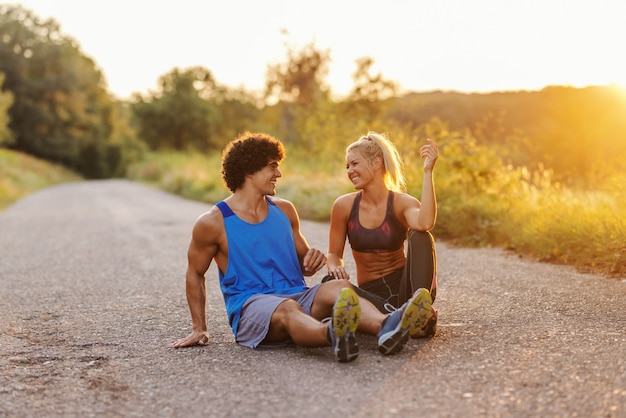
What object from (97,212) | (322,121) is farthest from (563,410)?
(322,121)

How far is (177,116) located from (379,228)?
59363 millimetres

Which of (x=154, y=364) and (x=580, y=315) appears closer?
(x=154, y=364)

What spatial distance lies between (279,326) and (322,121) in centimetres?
1708

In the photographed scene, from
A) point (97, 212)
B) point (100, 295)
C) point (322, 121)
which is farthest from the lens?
point (322, 121)

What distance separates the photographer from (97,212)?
1800cm

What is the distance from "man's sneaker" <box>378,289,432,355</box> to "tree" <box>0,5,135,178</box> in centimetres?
5887

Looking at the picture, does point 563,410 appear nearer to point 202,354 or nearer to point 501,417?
point 501,417

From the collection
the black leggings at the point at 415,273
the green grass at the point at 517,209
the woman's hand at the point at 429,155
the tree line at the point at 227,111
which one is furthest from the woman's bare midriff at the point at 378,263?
the tree line at the point at 227,111

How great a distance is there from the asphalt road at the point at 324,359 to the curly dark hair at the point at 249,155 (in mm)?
1107

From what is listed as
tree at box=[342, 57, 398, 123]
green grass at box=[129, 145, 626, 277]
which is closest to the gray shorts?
green grass at box=[129, 145, 626, 277]

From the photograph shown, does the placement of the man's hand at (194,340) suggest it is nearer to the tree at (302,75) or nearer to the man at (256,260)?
the man at (256,260)

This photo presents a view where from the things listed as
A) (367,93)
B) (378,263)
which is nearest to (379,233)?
Answer: (378,263)

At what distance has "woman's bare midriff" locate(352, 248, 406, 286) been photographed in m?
4.83

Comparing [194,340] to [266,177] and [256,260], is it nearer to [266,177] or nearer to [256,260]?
[256,260]
